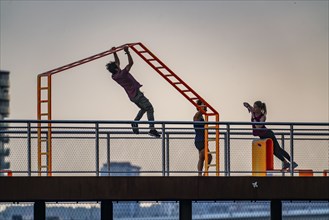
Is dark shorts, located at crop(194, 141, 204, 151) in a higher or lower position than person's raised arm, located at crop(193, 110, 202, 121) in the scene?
lower

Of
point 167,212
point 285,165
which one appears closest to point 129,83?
point 285,165

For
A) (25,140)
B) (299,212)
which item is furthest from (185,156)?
(299,212)

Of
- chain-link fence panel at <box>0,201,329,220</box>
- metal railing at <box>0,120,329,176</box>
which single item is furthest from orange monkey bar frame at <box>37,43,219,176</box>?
chain-link fence panel at <box>0,201,329,220</box>

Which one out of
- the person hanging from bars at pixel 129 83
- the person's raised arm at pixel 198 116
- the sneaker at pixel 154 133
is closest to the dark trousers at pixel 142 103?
the person hanging from bars at pixel 129 83

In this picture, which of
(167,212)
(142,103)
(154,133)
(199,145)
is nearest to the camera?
(154,133)

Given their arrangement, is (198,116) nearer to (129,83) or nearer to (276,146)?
(129,83)

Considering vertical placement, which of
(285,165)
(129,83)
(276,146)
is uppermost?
(129,83)

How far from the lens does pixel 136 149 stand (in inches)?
1534

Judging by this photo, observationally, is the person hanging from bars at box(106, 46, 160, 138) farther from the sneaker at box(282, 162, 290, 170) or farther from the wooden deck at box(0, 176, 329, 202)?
the sneaker at box(282, 162, 290, 170)

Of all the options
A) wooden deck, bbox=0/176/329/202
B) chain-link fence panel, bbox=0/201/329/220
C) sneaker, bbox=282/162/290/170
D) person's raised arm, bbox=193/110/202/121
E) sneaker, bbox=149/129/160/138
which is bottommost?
chain-link fence panel, bbox=0/201/329/220

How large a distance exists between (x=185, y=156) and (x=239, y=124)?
1.48 metres

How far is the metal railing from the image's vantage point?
125 feet

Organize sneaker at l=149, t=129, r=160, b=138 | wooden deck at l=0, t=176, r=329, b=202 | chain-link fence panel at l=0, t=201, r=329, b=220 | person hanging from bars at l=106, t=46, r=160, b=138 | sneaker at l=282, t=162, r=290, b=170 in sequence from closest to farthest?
1. wooden deck at l=0, t=176, r=329, b=202
2. sneaker at l=149, t=129, r=160, b=138
3. person hanging from bars at l=106, t=46, r=160, b=138
4. sneaker at l=282, t=162, r=290, b=170
5. chain-link fence panel at l=0, t=201, r=329, b=220

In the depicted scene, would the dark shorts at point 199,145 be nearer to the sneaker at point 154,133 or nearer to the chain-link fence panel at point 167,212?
the sneaker at point 154,133
